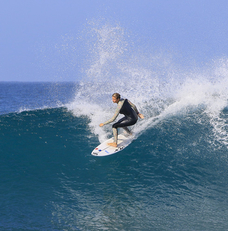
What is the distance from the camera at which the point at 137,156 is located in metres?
8.34

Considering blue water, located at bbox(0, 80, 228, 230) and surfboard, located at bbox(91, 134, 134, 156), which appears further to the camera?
surfboard, located at bbox(91, 134, 134, 156)

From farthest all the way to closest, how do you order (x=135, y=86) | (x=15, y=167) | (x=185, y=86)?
1. (x=185, y=86)
2. (x=135, y=86)
3. (x=15, y=167)

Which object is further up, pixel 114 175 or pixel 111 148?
pixel 111 148

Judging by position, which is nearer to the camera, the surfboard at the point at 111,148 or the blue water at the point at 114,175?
the blue water at the point at 114,175

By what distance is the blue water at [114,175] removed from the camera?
219 inches

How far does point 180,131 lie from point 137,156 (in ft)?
8.77

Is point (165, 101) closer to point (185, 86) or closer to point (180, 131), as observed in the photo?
point (185, 86)

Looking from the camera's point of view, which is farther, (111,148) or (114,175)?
(111,148)

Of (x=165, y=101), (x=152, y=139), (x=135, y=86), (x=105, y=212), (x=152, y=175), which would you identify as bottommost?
(x=105, y=212)

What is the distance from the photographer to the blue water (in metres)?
5.57

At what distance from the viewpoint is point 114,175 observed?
24.3 feet

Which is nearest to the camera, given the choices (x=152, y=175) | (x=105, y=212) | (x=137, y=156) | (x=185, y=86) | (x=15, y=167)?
(x=105, y=212)

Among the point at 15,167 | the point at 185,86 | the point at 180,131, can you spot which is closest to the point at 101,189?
the point at 15,167

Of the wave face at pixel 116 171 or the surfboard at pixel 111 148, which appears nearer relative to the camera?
the wave face at pixel 116 171
